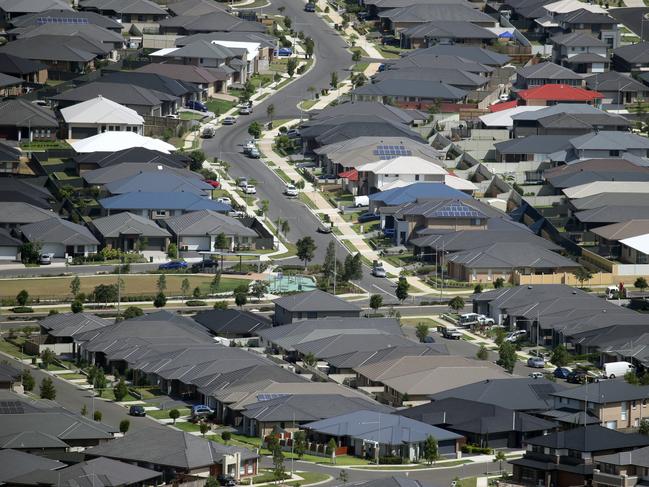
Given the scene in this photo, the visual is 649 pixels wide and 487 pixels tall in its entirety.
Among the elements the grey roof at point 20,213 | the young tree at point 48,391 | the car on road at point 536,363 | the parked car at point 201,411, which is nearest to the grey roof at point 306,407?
the parked car at point 201,411

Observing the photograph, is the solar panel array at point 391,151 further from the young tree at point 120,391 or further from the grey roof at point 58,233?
the young tree at point 120,391

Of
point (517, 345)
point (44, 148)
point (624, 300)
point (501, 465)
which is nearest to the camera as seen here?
point (501, 465)

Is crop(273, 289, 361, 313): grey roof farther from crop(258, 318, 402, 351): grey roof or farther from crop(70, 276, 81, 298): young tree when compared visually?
crop(70, 276, 81, 298): young tree

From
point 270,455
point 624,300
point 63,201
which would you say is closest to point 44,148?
point 63,201

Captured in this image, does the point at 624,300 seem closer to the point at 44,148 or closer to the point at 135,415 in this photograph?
the point at 135,415

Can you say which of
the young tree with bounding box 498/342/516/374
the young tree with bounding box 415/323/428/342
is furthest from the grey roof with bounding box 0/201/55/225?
the young tree with bounding box 498/342/516/374

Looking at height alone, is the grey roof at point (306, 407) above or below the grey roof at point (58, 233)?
below
